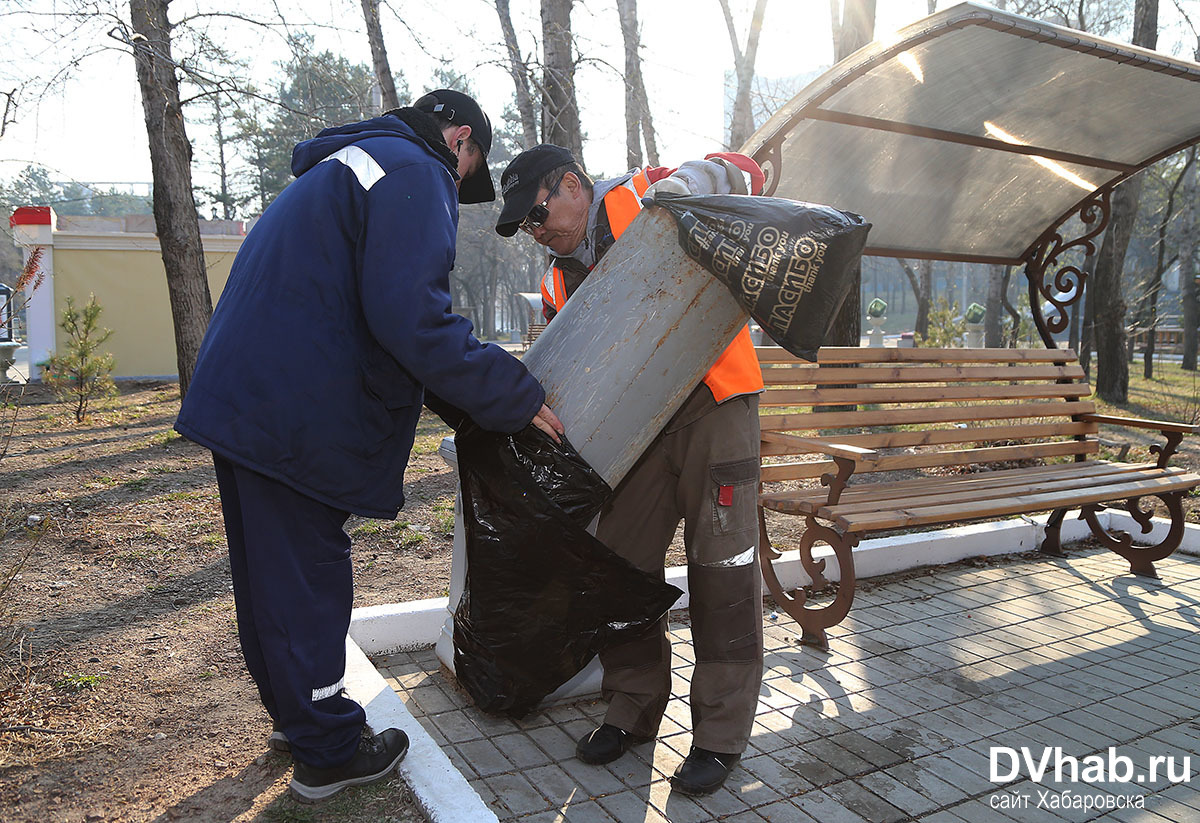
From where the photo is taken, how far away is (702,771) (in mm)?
2629

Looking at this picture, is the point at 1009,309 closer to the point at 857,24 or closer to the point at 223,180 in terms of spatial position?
the point at 857,24

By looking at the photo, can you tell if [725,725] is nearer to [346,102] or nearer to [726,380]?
[726,380]

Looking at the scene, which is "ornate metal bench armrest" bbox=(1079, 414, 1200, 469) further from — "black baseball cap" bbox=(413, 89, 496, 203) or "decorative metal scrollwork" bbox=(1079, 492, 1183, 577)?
"black baseball cap" bbox=(413, 89, 496, 203)

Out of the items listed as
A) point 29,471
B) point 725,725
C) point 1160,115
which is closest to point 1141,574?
point 1160,115

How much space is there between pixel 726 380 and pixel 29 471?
18.8 ft

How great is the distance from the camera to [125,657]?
3.15 meters

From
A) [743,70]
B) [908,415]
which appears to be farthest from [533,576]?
[743,70]

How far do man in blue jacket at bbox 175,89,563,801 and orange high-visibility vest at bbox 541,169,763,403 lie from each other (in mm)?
609

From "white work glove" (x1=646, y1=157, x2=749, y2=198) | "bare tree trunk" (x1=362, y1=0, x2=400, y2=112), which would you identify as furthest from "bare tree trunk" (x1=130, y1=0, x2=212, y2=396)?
"white work glove" (x1=646, y1=157, x2=749, y2=198)

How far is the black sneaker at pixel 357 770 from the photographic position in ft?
7.48

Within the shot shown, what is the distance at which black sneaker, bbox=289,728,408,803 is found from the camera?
2.28 meters

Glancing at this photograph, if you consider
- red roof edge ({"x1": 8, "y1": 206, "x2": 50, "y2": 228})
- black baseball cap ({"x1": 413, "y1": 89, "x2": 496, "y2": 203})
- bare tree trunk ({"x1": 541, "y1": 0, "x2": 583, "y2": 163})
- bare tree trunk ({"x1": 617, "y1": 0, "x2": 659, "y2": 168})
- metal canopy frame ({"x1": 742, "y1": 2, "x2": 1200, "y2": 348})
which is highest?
bare tree trunk ({"x1": 617, "y1": 0, "x2": 659, "y2": 168})

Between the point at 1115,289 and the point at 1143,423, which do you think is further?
the point at 1115,289

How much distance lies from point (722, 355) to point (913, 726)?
1564mm
